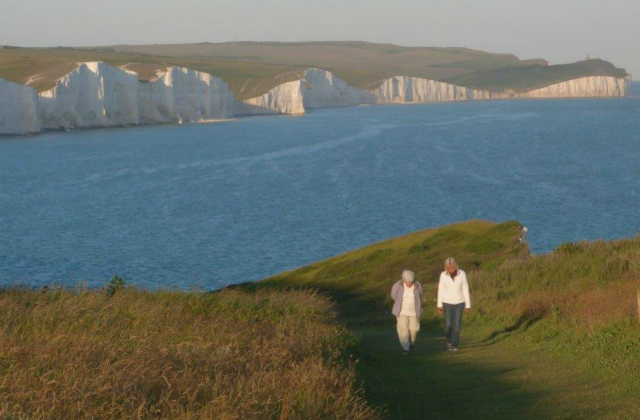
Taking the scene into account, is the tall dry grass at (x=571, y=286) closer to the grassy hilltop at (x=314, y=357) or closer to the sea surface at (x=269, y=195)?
the grassy hilltop at (x=314, y=357)

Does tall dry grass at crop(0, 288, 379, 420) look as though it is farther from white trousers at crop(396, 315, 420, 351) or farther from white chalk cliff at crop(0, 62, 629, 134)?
white chalk cliff at crop(0, 62, 629, 134)

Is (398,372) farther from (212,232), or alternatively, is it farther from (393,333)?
(212,232)

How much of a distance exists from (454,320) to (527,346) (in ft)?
4.25

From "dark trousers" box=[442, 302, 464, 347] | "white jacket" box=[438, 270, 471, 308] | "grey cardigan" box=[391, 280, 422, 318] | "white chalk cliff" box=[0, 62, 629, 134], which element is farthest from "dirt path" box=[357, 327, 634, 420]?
"white chalk cliff" box=[0, 62, 629, 134]

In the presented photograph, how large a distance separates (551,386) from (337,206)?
59707 millimetres

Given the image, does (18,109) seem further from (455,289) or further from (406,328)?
(406,328)

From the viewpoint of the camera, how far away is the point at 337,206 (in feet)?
237

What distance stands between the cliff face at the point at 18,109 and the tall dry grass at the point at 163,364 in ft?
402

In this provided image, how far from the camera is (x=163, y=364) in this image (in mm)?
9703

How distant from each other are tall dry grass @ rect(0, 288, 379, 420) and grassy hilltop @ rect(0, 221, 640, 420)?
0.08 ft

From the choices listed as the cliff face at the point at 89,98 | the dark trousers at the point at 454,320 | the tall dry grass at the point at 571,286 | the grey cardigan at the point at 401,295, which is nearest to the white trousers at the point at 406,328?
the grey cardigan at the point at 401,295

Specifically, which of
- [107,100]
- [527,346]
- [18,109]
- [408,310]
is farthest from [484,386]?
[107,100]

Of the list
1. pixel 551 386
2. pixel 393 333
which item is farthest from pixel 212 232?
pixel 551 386

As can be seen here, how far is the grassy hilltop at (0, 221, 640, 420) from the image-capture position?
865cm
